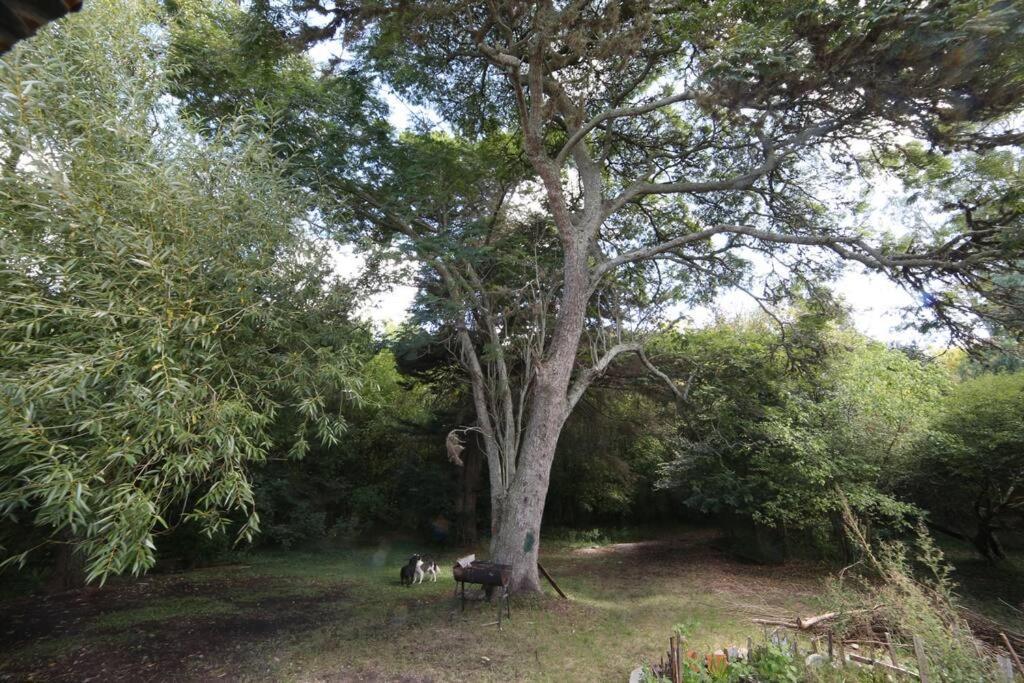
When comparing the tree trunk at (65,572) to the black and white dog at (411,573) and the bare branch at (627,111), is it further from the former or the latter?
the bare branch at (627,111)

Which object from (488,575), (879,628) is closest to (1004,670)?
(879,628)

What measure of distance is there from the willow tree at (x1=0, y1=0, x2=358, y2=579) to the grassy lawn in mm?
1875

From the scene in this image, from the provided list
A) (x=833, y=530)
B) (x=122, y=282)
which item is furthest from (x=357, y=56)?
(x=833, y=530)

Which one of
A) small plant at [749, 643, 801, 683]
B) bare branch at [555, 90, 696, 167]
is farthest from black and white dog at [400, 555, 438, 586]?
bare branch at [555, 90, 696, 167]

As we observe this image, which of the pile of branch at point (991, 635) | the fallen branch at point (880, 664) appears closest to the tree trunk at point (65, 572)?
the fallen branch at point (880, 664)

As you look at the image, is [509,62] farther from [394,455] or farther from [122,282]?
[394,455]

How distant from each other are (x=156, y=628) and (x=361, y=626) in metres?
2.51

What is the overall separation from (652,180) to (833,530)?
8766 mm

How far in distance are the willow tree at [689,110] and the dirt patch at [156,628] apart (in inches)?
135

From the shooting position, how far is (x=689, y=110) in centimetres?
842

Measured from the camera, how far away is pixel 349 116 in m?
8.39

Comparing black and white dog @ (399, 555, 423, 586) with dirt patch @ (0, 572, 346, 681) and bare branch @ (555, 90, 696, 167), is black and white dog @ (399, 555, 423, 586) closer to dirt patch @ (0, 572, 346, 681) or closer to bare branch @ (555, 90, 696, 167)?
dirt patch @ (0, 572, 346, 681)

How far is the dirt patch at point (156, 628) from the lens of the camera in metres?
5.16

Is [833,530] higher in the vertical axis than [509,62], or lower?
lower
